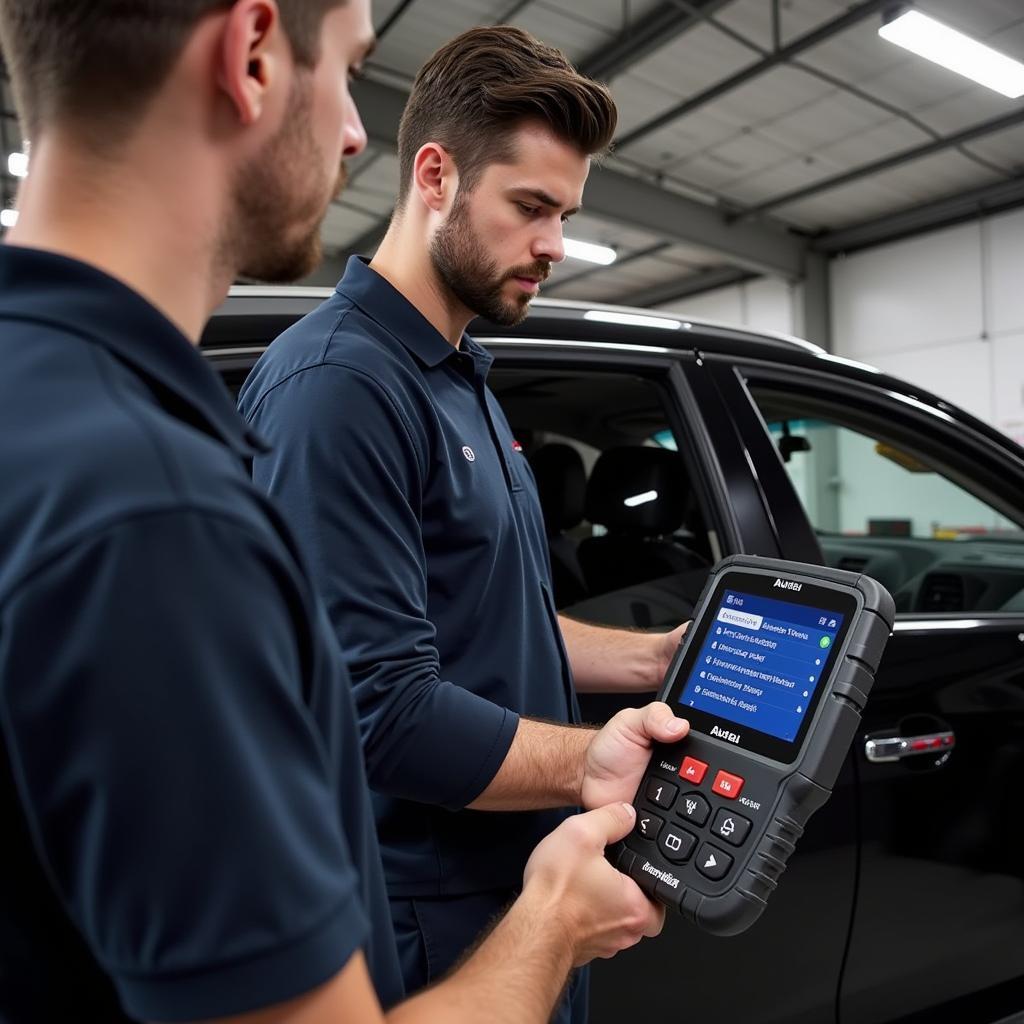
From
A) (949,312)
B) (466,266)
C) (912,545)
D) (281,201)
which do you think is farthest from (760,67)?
(281,201)

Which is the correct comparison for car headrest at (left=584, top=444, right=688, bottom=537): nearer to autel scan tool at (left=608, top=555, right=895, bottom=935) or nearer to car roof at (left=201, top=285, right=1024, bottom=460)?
car roof at (left=201, top=285, right=1024, bottom=460)

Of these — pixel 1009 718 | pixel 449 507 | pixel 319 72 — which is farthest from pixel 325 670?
pixel 1009 718

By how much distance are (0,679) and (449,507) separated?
705 millimetres

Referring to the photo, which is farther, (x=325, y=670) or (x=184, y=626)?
(x=325, y=670)

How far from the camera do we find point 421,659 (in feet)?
3.29

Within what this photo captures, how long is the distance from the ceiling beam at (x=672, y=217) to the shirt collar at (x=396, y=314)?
20.6ft

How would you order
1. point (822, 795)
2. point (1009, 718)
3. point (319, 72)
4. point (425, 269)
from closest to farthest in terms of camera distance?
point (319, 72)
point (822, 795)
point (425, 269)
point (1009, 718)

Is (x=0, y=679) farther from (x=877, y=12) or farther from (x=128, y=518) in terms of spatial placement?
(x=877, y=12)

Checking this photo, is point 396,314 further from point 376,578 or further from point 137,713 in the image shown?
point 137,713

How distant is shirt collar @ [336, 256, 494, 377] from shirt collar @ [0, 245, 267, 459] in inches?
25.7

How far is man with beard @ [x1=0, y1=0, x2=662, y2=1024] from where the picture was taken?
1.37 feet

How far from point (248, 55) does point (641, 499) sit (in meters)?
1.66

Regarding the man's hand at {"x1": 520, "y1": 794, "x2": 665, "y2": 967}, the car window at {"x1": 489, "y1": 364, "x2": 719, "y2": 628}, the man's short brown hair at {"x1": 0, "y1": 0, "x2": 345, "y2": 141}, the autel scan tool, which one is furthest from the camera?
the car window at {"x1": 489, "y1": 364, "x2": 719, "y2": 628}

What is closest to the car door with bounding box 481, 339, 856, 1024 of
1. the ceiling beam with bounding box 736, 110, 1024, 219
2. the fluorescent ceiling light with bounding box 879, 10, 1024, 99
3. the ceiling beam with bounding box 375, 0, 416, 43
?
Result: the fluorescent ceiling light with bounding box 879, 10, 1024, 99
